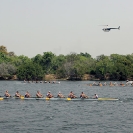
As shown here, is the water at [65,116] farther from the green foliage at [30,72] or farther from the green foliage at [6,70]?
the green foliage at [6,70]

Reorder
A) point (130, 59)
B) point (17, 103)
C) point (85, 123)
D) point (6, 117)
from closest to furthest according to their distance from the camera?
point (85, 123) → point (6, 117) → point (17, 103) → point (130, 59)

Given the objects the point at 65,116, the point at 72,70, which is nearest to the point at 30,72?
the point at 72,70

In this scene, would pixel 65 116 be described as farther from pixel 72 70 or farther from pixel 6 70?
pixel 72 70

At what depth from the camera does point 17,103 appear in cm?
5112

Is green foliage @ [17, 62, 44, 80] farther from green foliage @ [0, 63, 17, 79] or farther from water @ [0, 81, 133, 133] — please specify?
water @ [0, 81, 133, 133]

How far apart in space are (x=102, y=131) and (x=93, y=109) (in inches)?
566

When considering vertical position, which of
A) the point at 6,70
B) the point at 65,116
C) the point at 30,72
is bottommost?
the point at 65,116

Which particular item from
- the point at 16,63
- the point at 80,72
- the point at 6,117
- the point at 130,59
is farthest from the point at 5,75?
the point at 6,117

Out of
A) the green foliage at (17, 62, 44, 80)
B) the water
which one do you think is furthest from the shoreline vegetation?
the water

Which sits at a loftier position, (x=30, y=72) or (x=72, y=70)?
(x=72, y=70)

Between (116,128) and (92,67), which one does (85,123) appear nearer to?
(116,128)

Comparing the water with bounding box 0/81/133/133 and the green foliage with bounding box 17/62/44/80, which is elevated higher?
the green foliage with bounding box 17/62/44/80

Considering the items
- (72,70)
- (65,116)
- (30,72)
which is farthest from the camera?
(72,70)

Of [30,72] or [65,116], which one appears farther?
[30,72]
